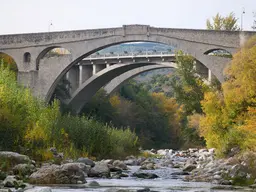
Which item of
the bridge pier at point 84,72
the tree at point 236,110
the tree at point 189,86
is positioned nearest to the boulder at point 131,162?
the tree at point 236,110

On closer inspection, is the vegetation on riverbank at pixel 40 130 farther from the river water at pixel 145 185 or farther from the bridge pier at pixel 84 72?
the bridge pier at pixel 84 72

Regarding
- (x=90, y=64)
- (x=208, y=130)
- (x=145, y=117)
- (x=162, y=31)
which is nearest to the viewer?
(x=208, y=130)

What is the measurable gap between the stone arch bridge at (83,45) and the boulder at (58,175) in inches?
990

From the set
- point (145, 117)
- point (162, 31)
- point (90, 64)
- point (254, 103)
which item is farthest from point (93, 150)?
point (145, 117)

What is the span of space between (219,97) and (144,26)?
1137 cm

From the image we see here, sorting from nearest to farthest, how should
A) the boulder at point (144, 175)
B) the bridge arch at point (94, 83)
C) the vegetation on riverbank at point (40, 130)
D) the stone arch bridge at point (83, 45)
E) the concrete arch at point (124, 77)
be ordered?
the boulder at point (144, 175), the vegetation on riverbank at point (40, 130), the stone arch bridge at point (83, 45), the bridge arch at point (94, 83), the concrete arch at point (124, 77)

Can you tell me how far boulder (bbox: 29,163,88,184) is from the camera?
1622 centimetres

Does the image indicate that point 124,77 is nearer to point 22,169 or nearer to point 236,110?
point 236,110

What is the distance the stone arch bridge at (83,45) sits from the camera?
4178 centimetres

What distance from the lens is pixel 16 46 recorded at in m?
50.8

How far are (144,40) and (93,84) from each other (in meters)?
12.8

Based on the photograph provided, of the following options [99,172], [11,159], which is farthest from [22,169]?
[99,172]

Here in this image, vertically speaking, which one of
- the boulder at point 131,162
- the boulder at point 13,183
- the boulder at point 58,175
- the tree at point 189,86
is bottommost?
the boulder at point 13,183

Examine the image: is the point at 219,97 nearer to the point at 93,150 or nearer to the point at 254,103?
the point at 254,103
